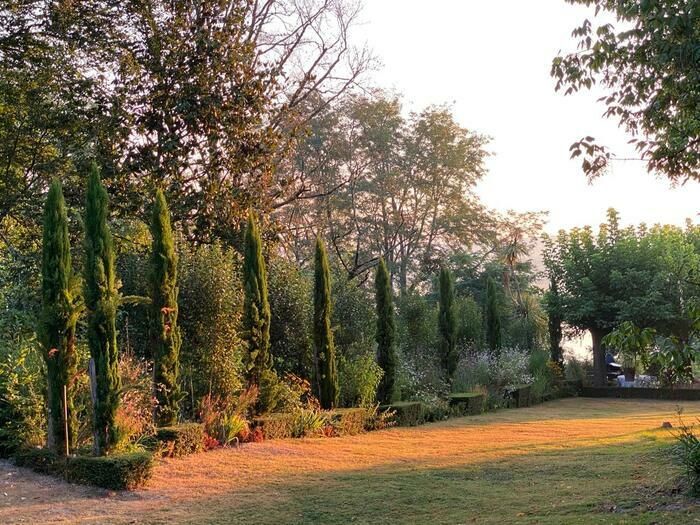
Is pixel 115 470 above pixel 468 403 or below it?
above

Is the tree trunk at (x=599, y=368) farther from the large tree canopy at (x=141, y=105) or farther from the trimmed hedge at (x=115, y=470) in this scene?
the trimmed hedge at (x=115, y=470)

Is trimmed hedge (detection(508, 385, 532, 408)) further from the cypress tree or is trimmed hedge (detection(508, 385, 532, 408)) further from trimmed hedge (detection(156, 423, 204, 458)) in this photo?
trimmed hedge (detection(156, 423, 204, 458))

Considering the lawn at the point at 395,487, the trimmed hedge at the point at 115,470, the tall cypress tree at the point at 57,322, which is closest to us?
the lawn at the point at 395,487

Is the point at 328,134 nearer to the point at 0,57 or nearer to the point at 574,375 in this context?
the point at 574,375

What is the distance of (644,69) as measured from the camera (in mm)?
7570

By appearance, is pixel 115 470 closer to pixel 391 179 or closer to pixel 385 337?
pixel 385 337

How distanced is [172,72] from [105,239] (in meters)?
7.21

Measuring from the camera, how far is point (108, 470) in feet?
28.0

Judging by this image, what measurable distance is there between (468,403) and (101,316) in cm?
1096

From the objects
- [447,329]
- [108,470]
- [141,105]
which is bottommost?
[108,470]

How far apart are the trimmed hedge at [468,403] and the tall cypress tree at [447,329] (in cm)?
244

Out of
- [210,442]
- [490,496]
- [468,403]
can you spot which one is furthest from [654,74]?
[468,403]

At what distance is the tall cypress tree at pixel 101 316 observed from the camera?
30.9ft

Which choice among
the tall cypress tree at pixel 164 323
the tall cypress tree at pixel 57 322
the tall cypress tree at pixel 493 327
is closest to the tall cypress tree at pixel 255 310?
the tall cypress tree at pixel 164 323
